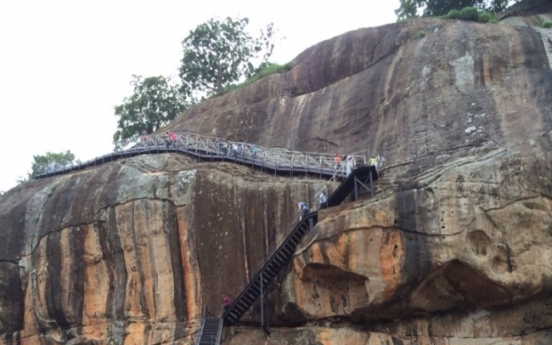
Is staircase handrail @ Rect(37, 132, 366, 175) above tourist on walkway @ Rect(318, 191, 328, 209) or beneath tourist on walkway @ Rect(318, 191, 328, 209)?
above

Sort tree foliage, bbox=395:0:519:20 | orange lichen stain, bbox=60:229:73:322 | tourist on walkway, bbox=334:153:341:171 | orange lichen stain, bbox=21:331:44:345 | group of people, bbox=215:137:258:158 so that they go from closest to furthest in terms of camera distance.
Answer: tourist on walkway, bbox=334:153:341:171
orange lichen stain, bbox=60:229:73:322
orange lichen stain, bbox=21:331:44:345
group of people, bbox=215:137:258:158
tree foliage, bbox=395:0:519:20

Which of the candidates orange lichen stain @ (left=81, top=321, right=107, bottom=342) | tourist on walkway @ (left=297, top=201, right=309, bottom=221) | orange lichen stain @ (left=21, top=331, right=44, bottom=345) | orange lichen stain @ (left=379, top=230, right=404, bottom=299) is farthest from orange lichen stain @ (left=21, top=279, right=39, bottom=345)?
orange lichen stain @ (left=379, top=230, right=404, bottom=299)

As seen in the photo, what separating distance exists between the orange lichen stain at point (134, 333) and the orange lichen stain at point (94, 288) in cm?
108

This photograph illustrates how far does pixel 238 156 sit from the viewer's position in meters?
27.0

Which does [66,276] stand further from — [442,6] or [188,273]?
[442,6]

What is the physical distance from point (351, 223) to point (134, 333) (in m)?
9.35

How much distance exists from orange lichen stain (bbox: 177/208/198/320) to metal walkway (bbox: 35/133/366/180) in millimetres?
4264

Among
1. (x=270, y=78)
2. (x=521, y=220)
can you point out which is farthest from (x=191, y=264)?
(x=270, y=78)

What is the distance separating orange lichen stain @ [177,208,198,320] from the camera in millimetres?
22766

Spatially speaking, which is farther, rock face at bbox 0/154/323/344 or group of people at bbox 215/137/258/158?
group of people at bbox 215/137/258/158

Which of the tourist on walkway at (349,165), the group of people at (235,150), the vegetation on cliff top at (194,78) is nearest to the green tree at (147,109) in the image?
the vegetation on cliff top at (194,78)

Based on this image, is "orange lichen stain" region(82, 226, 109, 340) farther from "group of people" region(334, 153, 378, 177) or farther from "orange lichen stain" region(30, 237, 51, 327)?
"group of people" region(334, 153, 378, 177)

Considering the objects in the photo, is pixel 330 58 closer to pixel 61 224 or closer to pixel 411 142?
pixel 411 142

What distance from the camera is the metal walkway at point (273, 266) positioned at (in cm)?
2153
